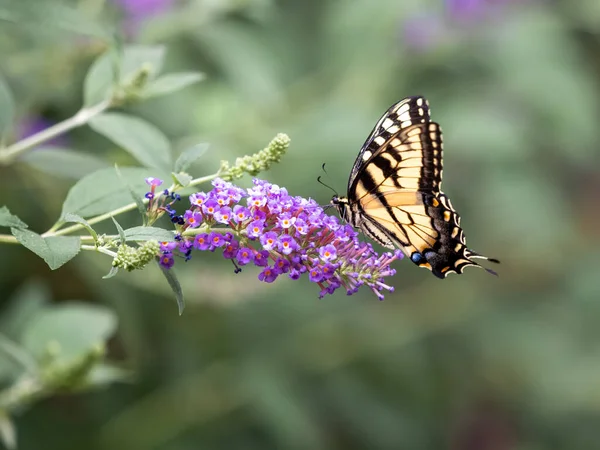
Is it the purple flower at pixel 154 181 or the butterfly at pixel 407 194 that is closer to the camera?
the purple flower at pixel 154 181

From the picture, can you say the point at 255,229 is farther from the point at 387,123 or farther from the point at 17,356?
the point at 17,356

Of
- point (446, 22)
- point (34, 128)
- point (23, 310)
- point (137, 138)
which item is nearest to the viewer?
point (137, 138)

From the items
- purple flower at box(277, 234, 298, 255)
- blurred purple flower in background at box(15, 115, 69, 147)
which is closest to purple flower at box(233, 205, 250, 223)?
purple flower at box(277, 234, 298, 255)

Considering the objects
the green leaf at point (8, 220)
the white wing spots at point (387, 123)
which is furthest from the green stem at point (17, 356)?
the white wing spots at point (387, 123)

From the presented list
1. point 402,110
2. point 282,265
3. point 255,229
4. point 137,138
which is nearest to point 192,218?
point 255,229

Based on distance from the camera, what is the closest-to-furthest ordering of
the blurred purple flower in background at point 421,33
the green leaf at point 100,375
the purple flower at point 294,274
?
the purple flower at point 294,274
the green leaf at point 100,375
the blurred purple flower in background at point 421,33

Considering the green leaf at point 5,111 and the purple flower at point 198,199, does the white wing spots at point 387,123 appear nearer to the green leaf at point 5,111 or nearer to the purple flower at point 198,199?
the purple flower at point 198,199
